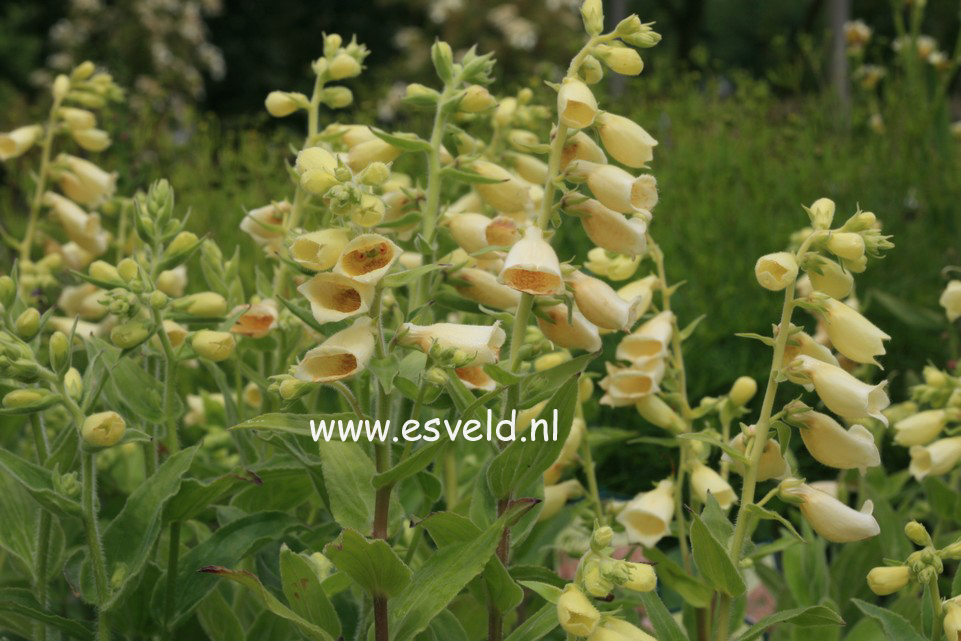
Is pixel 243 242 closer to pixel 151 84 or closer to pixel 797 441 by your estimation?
pixel 797 441

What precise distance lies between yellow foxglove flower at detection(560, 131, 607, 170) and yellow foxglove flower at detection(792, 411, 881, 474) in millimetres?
386

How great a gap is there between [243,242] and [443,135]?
257cm

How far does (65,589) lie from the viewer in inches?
75.7

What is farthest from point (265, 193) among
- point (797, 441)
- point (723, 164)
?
point (797, 441)

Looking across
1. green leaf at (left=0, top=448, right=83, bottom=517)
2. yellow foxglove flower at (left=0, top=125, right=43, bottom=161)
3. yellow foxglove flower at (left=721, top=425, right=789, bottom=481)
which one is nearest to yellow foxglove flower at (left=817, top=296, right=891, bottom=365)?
yellow foxglove flower at (left=721, top=425, right=789, bottom=481)

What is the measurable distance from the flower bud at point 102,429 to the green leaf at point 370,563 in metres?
0.28

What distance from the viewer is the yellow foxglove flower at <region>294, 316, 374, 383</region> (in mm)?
1138

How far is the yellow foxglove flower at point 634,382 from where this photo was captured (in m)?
1.62

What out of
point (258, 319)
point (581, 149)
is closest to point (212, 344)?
point (258, 319)

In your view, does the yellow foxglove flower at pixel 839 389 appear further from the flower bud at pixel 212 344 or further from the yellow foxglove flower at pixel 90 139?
the yellow foxglove flower at pixel 90 139

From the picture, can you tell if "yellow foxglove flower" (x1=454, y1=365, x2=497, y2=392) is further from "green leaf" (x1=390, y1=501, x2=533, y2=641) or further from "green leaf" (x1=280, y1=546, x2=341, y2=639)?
"green leaf" (x1=280, y1=546, x2=341, y2=639)

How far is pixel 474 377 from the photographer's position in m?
1.29

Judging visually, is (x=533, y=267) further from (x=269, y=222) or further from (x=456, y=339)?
(x=269, y=222)

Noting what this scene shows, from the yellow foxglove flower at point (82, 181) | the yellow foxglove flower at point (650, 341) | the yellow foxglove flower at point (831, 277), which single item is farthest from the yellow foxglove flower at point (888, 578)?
the yellow foxglove flower at point (82, 181)
